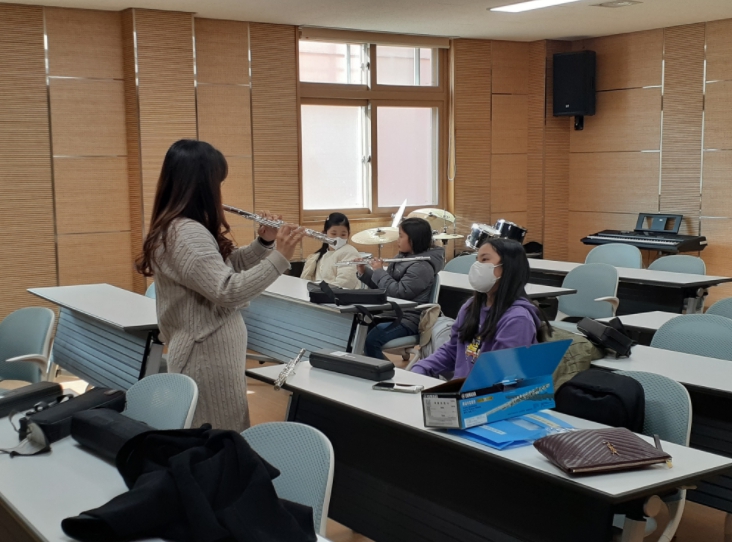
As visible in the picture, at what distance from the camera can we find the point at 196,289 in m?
2.59

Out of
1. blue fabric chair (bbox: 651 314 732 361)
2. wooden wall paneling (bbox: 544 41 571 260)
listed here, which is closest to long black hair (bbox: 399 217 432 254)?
blue fabric chair (bbox: 651 314 732 361)

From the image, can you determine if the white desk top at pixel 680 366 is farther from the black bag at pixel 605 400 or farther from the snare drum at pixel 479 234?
the snare drum at pixel 479 234

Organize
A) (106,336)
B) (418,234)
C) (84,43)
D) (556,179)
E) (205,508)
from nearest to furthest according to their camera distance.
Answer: (205,508), (106,336), (418,234), (84,43), (556,179)

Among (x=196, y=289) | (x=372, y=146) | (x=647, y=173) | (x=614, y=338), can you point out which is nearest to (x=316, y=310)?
(x=614, y=338)

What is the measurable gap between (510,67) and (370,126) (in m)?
1.84

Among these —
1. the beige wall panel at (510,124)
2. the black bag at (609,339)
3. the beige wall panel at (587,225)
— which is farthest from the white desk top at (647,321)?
the beige wall panel at (510,124)

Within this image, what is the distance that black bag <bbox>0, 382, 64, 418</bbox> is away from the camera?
9.03 feet

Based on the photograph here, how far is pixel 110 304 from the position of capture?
4723 mm

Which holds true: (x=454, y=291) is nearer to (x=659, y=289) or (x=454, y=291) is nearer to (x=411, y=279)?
(x=411, y=279)

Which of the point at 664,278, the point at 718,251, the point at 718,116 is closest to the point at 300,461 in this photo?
the point at 664,278

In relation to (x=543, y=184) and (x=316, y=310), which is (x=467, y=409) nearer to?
(x=316, y=310)

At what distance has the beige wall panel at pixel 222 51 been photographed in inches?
291

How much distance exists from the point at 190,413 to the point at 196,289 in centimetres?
38

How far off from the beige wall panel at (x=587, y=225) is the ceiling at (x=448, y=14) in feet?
6.42
